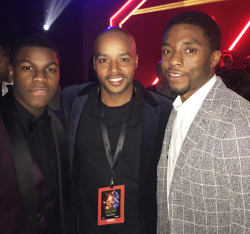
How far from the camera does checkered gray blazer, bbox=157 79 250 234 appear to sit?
121cm

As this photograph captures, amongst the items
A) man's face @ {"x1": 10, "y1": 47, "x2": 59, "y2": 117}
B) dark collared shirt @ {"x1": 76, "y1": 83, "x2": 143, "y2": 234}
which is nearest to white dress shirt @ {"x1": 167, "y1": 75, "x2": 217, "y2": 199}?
dark collared shirt @ {"x1": 76, "y1": 83, "x2": 143, "y2": 234}

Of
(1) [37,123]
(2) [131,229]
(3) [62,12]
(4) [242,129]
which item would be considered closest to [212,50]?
(4) [242,129]

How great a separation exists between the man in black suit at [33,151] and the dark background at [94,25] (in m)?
3.77

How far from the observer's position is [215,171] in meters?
1.33

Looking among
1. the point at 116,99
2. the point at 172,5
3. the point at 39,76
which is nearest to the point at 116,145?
the point at 116,99

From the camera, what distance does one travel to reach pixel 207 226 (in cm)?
141

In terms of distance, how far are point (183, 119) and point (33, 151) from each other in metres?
1.06

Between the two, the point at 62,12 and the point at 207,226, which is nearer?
the point at 207,226

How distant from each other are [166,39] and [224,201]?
3.51 feet

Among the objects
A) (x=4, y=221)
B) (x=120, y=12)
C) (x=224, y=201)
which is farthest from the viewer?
(x=120, y=12)

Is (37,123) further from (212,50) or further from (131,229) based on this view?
(212,50)

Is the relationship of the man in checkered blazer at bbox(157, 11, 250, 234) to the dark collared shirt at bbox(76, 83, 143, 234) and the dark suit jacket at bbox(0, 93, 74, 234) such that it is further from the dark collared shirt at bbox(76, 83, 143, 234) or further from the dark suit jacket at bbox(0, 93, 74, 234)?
the dark suit jacket at bbox(0, 93, 74, 234)

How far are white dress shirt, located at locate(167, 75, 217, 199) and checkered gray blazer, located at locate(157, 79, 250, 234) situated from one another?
74 millimetres

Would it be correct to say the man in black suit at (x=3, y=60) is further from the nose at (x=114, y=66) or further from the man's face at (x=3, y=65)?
the nose at (x=114, y=66)
